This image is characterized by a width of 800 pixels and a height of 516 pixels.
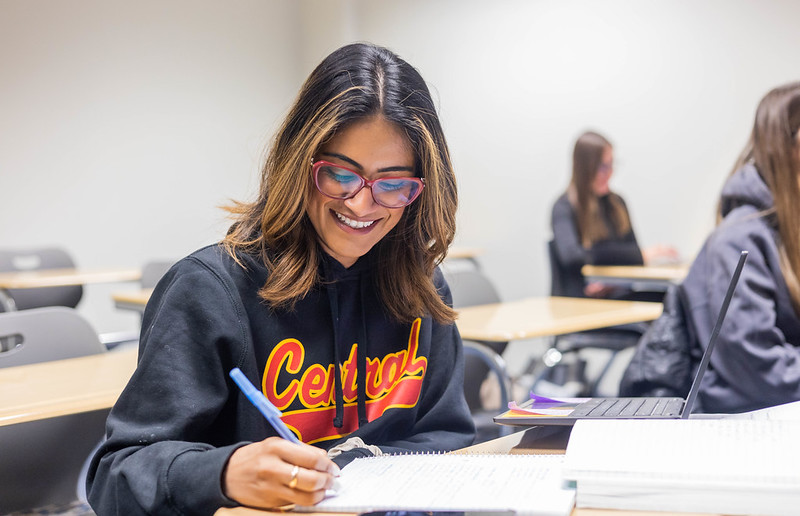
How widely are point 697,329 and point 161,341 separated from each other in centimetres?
130

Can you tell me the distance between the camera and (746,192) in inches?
75.9

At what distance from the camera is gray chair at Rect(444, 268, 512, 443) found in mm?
2634

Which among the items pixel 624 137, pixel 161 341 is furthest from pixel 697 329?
pixel 624 137

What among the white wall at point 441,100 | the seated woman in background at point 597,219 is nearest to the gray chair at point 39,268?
the white wall at point 441,100

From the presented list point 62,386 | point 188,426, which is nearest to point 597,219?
point 62,386

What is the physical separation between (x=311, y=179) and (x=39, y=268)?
4489mm

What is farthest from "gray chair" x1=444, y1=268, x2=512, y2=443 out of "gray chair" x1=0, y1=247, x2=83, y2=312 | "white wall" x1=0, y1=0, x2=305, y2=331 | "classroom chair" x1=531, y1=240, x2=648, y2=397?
"white wall" x1=0, y1=0, x2=305, y2=331

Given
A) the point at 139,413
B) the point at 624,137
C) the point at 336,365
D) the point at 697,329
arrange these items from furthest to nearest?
the point at 624,137
the point at 697,329
the point at 336,365
the point at 139,413

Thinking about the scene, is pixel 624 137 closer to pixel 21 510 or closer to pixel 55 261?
pixel 55 261

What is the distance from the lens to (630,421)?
37.9 inches

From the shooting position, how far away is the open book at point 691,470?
72 centimetres

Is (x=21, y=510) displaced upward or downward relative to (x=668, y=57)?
downward

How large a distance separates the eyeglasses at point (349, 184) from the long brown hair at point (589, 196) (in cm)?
379

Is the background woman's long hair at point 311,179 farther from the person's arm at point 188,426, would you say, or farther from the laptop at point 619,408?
the laptop at point 619,408
